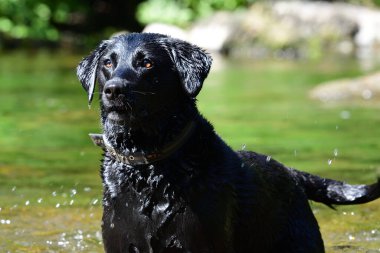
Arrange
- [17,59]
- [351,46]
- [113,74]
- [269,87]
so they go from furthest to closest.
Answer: [351,46], [17,59], [269,87], [113,74]

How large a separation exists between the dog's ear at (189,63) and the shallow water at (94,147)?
1.96 m

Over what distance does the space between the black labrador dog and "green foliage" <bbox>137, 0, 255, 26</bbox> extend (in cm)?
2848

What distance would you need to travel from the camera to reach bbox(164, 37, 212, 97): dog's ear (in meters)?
4.25

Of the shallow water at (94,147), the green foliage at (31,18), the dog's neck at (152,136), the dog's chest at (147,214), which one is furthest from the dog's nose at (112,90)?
the green foliage at (31,18)

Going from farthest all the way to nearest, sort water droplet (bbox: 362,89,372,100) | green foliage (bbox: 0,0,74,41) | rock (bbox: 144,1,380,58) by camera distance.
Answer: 1. green foliage (bbox: 0,0,74,41)
2. rock (bbox: 144,1,380,58)
3. water droplet (bbox: 362,89,372,100)

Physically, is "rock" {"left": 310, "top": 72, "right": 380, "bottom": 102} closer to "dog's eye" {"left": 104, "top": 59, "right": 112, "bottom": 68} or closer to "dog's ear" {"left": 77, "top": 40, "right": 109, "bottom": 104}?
"dog's ear" {"left": 77, "top": 40, "right": 109, "bottom": 104}

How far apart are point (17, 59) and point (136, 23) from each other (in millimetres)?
11493

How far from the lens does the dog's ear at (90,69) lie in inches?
179

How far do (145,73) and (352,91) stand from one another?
10856 mm

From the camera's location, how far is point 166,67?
4.33 m

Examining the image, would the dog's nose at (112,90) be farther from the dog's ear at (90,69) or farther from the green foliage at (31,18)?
the green foliage at (31,18)

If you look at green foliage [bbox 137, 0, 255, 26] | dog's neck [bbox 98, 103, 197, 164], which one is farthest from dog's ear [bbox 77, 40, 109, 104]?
green foliage [bbox 137, 0, 255, 26]

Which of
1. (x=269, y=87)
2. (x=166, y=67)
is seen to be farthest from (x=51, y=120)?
(x=166, y=67)

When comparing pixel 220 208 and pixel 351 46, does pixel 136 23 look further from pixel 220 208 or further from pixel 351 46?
pixel 220 208
